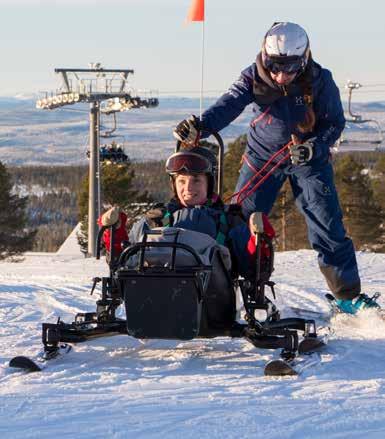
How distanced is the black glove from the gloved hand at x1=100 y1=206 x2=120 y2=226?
4.34 feet

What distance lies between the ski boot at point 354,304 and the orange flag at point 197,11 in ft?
12.9

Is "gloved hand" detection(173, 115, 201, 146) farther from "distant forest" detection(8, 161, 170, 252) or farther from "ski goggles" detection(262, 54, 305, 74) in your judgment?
"distant forest" detection(8, 161, 170, 252)

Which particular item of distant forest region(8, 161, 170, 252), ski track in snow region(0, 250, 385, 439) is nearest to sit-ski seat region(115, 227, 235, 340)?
ski track in snow region(0, 250, 385, 439)

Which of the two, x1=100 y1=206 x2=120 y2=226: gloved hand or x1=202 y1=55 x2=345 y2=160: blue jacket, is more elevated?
x1=202 y1=55 x2=345 y2=160: blue jacket

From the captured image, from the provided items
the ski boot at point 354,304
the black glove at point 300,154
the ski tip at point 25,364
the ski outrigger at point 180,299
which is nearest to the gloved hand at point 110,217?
the ski outrigger at point 180,299

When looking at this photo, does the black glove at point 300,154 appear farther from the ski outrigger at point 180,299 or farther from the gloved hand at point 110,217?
the gloved hand at point 110,217

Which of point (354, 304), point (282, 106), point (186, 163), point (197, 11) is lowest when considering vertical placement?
point (354, 304)

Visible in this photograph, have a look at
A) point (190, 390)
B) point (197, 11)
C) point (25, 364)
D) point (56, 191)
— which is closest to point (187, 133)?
point (25, 364)

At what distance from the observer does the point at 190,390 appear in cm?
457

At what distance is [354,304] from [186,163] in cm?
186

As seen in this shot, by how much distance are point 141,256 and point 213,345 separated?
1.19 m

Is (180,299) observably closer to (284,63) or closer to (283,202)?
(284,63)

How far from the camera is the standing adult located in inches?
241

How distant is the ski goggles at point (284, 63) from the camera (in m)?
6.05
